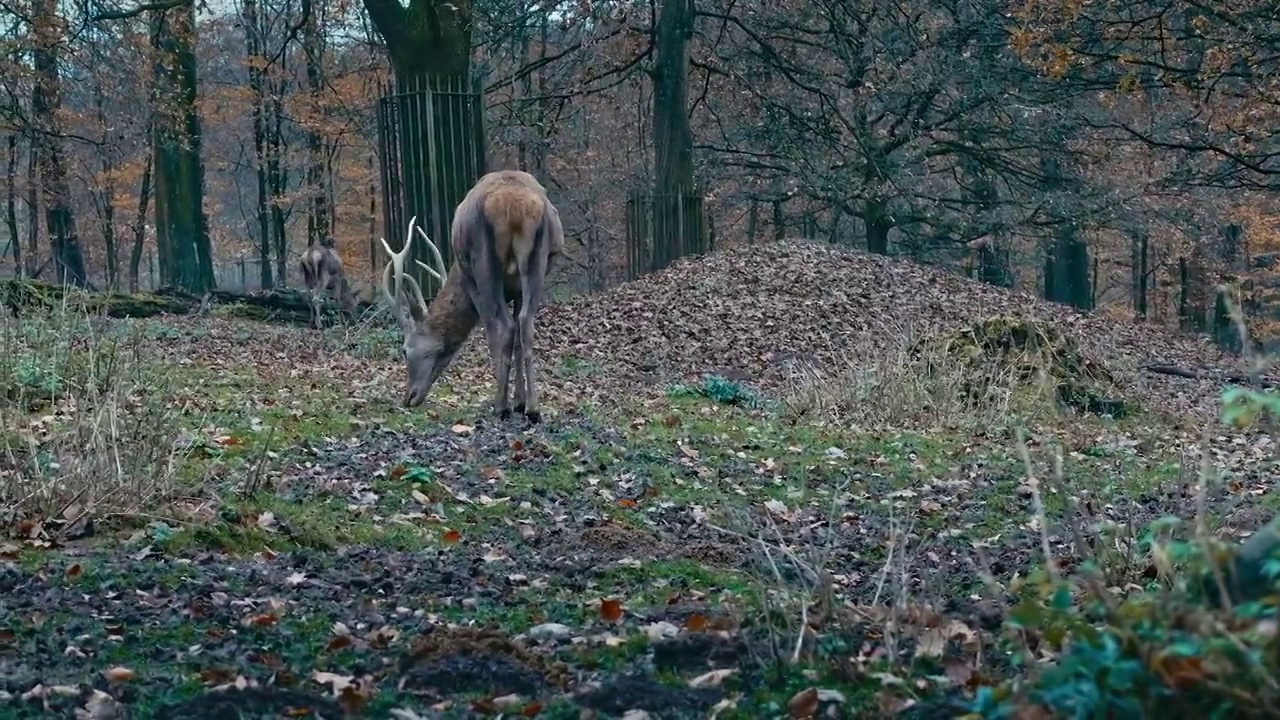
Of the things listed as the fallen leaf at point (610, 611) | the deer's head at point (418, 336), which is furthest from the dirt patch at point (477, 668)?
the deer's head at point (418, 336)

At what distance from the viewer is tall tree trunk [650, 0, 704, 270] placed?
24.0 m

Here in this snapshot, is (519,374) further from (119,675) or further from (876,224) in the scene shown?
(876,224)

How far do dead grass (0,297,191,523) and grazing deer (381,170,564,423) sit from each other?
3373mm

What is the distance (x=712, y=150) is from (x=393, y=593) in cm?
2390

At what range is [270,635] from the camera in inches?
201

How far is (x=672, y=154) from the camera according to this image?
24297 mm

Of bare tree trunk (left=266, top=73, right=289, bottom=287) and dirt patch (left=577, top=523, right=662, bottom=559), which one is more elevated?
bare tree trunk (left=266, top=73, right=289, bottom=287)

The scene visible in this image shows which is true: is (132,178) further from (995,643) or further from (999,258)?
(995,643)

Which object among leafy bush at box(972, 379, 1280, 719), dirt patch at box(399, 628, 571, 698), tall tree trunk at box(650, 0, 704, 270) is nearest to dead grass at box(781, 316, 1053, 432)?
dirt patch at box(399, 628, 571, 698)

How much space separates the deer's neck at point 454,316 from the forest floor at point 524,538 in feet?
2.21

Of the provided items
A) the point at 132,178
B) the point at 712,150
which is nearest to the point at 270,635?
→ the point at 712,150

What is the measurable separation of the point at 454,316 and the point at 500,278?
3.48 ft

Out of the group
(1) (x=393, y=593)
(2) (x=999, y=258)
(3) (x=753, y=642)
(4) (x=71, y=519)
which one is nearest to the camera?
(3) (x=753, y=642)

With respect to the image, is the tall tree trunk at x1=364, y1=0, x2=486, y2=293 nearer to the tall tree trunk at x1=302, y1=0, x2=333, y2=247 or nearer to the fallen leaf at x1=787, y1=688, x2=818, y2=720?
the tall tree trunk at x1=302, y1=0, x2=333, y2=247
